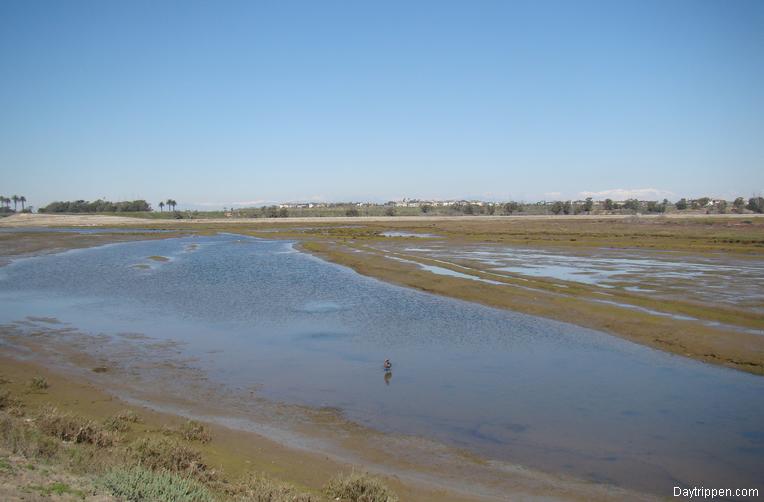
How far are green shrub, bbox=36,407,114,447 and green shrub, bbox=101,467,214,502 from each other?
2022 mm

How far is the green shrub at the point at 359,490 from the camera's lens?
759 centimetres

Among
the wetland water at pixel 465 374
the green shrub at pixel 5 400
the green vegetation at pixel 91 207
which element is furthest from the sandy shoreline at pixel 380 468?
the green vegetation at pixel 91 207

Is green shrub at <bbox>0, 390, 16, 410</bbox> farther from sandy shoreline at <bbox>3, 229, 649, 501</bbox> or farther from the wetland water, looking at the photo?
the wetland water

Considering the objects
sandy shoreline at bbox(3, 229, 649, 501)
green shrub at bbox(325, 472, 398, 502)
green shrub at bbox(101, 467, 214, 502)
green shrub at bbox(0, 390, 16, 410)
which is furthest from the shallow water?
green shrub at bbox(0, 390, 16, 410)

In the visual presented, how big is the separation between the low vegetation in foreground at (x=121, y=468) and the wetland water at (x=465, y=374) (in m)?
3.25

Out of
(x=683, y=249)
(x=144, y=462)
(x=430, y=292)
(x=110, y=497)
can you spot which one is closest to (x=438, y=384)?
(x=144, y=462)

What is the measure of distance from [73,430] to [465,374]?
9.07 m

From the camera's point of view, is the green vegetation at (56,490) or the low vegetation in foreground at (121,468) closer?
the green vegetation at (56,490)

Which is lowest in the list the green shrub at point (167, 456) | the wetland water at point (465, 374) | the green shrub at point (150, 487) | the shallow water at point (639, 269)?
the wetland water at point (465, 374)

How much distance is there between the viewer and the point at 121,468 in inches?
290

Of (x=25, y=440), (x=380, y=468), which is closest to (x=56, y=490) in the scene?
(x=25, y=440)

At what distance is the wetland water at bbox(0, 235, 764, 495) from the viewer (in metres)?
10.1

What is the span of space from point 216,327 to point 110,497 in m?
14.3

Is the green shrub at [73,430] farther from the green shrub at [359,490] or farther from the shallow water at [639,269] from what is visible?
the shallow water at [639,269]
